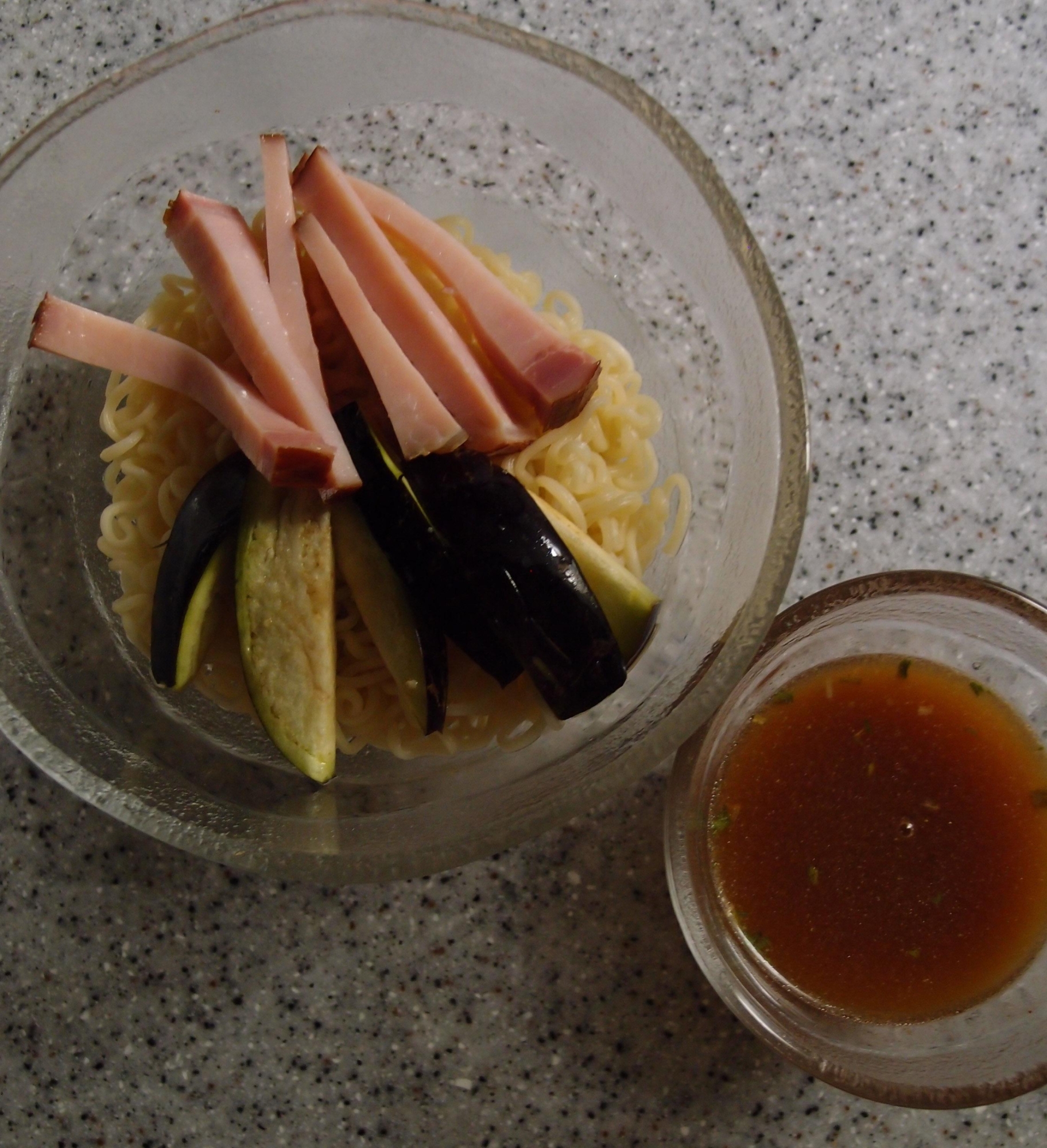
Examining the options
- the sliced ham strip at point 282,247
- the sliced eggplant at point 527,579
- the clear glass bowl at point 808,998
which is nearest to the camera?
the sliced eggplant at point 527,579

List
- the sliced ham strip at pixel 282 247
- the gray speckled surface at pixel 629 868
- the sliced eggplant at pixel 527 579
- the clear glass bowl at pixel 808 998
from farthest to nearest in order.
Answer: the gray speckled surface at pixel 629 868
the clear glass bowl at pixel 808 998
the sliced ham strip at pixel 282 247
the sliced eggplant at pixel 527 579

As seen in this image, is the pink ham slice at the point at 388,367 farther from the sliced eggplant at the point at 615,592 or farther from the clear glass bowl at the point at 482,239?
the clear glass bowl at the point at 482,239

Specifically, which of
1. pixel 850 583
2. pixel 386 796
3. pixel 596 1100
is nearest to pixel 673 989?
pixel 596 1100

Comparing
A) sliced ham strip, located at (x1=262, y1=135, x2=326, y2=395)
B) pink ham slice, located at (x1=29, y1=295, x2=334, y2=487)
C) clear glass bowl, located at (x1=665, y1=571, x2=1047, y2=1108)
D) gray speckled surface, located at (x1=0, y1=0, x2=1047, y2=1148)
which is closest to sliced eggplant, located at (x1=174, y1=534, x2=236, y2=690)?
pink ham slice, located at (x1=29, y1=295, x2=334, y2=487)

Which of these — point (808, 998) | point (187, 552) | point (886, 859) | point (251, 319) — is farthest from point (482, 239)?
point (808, 998)

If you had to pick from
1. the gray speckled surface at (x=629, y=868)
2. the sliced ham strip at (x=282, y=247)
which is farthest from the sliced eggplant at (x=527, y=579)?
the gray speckled surface at (x=629, y=868)

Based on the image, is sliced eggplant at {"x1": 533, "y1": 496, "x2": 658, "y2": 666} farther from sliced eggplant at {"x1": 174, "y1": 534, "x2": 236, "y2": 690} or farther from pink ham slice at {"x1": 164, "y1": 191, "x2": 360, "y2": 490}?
sliced eggplant at {"x1": 174, "y1": 534, "x2": 236, "y2": 690}

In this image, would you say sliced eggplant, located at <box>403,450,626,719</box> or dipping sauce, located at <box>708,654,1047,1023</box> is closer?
sliced eggplant, located at <box>403,450,626,719</box>

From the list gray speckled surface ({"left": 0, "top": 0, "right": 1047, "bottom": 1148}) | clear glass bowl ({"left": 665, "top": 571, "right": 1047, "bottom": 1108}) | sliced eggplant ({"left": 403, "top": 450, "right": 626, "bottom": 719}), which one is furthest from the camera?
gray speckled surface ({"left": 0, "top": 0, "right": 1047, "bottom": 1148})

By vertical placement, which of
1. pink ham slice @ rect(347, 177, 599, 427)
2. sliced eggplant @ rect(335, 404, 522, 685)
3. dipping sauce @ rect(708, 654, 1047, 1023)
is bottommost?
dipping sauce @ rect(708, 654, 1047, 1023)
